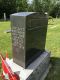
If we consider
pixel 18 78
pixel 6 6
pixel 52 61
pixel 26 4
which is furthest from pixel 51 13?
pixel 18 78

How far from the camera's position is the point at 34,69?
3.50 metres

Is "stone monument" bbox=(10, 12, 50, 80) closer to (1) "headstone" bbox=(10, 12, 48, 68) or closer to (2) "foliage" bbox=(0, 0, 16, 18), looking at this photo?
(1) "headstone" bbox=(10, 12, 48, 68)

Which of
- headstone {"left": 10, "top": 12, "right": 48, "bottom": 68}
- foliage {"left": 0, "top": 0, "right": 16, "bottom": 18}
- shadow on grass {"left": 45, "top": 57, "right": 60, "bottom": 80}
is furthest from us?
foliage {"left": 0, "top": 0, "right": 16, "bottom": 18}

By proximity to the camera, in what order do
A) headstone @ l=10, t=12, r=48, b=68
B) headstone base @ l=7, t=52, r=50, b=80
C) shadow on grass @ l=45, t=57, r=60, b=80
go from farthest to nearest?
shadow on grass @ l=45, t=57, r=60, b=80 < headstone @ l=10, t=12, r=48, b=68 < headstone base @ l=7, t=52, r=50, b=80

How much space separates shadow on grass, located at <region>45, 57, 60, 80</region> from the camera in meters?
4.10

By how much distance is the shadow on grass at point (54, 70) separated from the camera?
410 cm

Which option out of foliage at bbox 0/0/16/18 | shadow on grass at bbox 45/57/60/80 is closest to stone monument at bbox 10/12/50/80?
shadow on grass at bbox 45/57/60/80

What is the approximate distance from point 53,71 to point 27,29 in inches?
62.9

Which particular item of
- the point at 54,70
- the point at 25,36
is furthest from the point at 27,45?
the point at 54,70

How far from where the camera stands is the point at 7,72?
343 cm

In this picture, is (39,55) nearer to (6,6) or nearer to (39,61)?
(39,61)

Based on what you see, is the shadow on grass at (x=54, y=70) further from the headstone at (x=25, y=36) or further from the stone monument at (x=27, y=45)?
the headstone at (x=25, y=36)

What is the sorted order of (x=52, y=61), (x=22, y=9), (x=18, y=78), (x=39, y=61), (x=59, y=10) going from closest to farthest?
(x=18, y=78), (x=39, y=61), (x=52, y=61), (x=22, y=9), (x=59, y=10)

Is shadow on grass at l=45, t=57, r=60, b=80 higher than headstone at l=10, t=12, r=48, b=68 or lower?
lower
